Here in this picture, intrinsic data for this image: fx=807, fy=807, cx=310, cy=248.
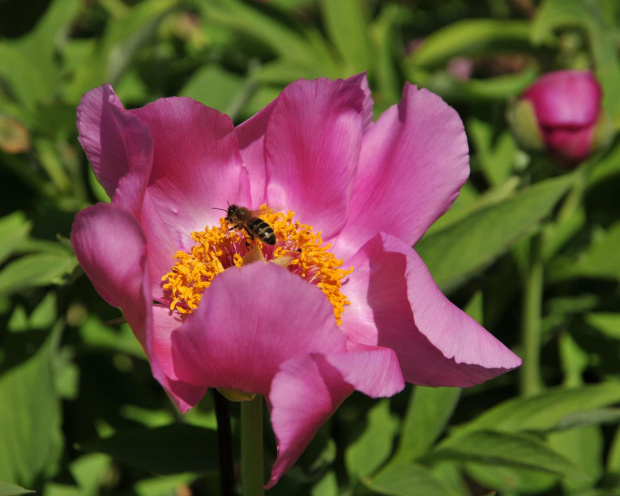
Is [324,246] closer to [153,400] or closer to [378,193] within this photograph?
[378,193]

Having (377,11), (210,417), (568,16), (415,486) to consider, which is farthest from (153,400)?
(377,11)

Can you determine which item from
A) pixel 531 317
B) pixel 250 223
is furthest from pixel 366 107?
pixel 531 317

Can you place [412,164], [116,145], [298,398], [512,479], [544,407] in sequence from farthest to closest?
[512,479] → [544,407] → [412,164] → [116,145] → [298,398]

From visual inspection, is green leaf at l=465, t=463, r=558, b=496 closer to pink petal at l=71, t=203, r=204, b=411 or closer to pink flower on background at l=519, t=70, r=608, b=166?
pink flower on background at l=519, t=70, r=608, b=166

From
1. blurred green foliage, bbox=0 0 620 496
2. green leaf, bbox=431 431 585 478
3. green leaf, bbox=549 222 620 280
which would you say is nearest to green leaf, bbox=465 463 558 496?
blurred green foliage, bbox=0 0 620 496

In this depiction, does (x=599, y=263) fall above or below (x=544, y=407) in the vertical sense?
above

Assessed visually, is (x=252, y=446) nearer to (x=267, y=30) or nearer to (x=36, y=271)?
(x=36, y=271)

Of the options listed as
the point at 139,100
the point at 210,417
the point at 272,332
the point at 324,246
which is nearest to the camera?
the point at 272,332
